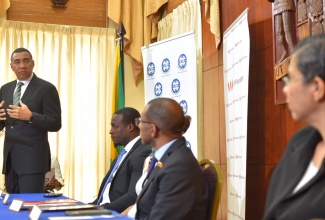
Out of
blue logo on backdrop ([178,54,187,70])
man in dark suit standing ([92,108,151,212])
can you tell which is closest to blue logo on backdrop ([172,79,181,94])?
blue logo on backdrop ([178,54,187,70])

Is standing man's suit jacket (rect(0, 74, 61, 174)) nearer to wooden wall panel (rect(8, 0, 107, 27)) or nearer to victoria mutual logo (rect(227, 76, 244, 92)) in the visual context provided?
victoria mutual logo (rect(227, 76, 244, 92))

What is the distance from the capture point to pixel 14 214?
90.4 inches

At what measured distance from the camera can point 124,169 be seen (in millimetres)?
3467

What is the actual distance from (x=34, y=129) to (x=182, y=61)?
2064 mm

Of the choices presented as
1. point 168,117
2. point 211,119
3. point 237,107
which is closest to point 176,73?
point 211,119

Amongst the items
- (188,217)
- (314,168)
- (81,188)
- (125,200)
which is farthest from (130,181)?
(81,188)

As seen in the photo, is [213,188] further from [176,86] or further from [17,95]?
[176,86]

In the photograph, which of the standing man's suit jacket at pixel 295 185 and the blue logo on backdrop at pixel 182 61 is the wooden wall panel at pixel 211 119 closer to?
the blue logo on backdrop at pixel 182 61

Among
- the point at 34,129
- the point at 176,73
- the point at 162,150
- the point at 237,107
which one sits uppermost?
the point at 176,73

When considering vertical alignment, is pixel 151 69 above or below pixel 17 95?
above

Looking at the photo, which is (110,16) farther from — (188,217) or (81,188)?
(188,217)

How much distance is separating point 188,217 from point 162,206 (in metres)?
0.14

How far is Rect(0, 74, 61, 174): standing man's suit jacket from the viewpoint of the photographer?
3803mm

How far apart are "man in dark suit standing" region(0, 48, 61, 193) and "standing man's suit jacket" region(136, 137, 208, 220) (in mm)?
1446
